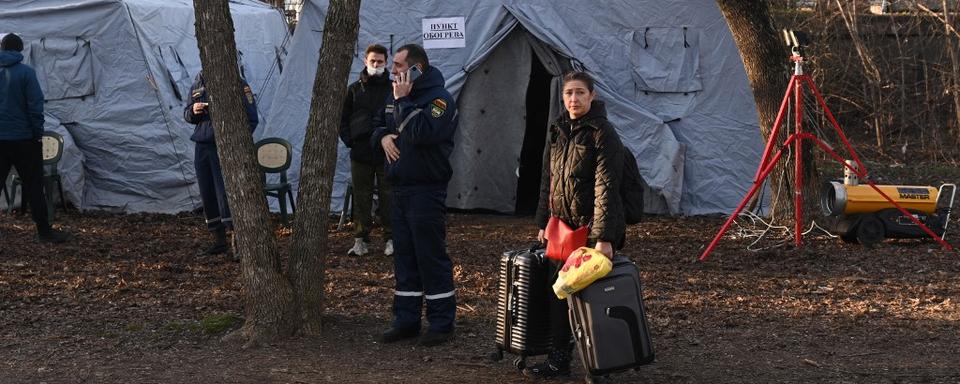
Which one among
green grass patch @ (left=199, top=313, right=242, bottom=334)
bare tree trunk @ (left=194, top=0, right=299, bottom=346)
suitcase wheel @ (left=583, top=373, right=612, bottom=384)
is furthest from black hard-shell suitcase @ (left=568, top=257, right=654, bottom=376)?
green grass patch @ (left=199, top=313, right=242, bottom=334)

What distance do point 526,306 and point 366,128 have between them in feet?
11.3

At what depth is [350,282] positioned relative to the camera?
8250mm

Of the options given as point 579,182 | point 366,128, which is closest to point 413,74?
point 579,182

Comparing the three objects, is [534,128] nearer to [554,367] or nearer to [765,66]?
[765,66]

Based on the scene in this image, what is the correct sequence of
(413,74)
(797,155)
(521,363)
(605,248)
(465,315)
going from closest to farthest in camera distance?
(605,248) → (521,363) → (413,74) → (465,315) → (797,155)

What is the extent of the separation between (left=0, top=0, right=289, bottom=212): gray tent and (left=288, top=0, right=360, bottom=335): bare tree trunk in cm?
618

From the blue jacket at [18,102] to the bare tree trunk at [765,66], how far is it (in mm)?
5881

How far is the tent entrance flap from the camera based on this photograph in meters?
12.2

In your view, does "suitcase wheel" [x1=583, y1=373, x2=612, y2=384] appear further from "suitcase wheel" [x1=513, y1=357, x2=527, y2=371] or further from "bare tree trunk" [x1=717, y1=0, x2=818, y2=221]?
"bare tree trunk" [x1=717, y1=0, x2=818, y2=221]

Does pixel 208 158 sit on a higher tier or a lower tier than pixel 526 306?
higher

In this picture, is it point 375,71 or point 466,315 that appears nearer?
point 466,315

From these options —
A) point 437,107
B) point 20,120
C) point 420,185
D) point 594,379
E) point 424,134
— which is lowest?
point 594,379

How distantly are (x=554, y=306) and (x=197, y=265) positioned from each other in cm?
428

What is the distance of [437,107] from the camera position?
612cm
